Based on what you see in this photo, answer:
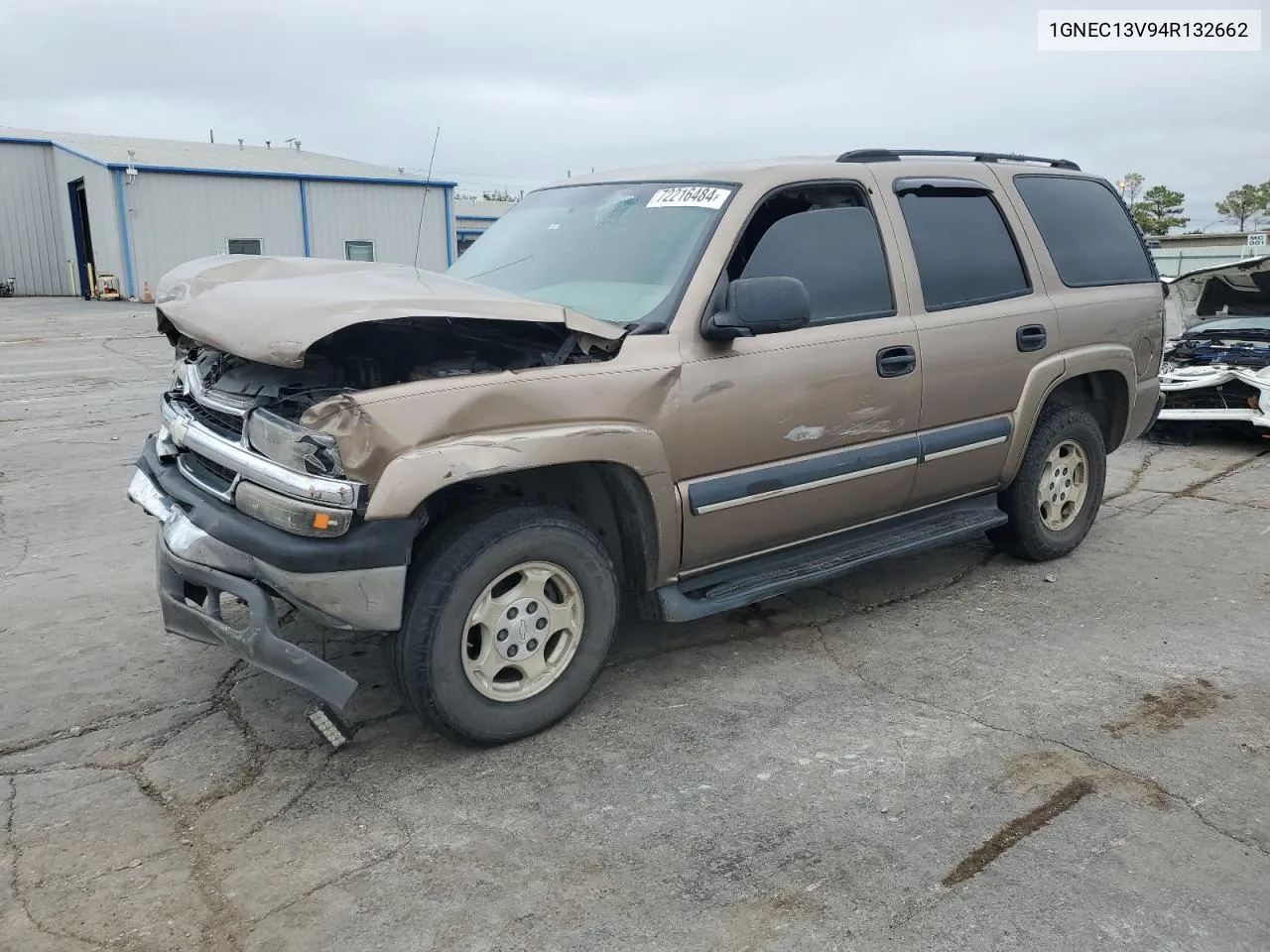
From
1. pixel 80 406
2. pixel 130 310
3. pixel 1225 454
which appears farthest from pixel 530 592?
pixel 130 310

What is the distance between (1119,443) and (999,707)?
262 cm

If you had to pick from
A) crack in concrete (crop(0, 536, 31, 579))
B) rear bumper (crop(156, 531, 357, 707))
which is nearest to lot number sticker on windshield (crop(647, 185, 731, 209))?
rear bumper (crop(156, 531, 357, 707))

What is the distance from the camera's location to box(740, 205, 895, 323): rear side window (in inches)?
157

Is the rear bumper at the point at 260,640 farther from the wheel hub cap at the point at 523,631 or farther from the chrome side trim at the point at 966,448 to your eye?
the chrome side trim at the point at 966,448

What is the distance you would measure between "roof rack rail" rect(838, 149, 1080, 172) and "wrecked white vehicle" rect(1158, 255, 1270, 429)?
3.31m

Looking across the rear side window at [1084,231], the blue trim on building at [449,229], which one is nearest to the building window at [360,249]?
the blue trim on building at [449,229]

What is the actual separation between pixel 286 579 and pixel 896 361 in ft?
8.37

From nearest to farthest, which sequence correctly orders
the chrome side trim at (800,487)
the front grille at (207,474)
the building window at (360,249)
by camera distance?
the front grille at (207,474) < the chrome side trim at (800,487) < the building window at (360,249)

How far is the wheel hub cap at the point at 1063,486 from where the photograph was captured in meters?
5.30

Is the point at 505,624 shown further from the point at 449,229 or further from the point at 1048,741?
the point at 449,229

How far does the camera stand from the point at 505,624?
3.36 metres

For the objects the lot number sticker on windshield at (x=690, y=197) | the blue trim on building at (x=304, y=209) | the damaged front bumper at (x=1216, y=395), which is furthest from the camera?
the blue trim on building at (x=304, y=209)

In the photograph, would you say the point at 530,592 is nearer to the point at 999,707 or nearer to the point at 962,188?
the point at 999,707

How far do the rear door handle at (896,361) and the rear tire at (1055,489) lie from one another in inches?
→ 45.9
